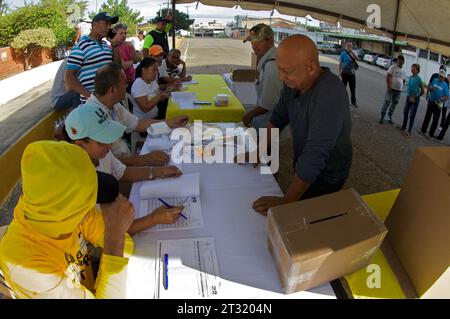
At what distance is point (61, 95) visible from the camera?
3.83 m

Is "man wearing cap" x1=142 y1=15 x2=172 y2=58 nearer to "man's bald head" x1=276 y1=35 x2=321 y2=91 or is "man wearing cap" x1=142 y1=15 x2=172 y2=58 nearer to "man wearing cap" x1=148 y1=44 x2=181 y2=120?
"man wearing cap" x1=148 y1=44 x2=181 y2=120

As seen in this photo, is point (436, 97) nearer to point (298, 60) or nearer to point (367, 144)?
point (367, 144)

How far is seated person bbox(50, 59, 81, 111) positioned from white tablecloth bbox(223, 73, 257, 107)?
7.04ft

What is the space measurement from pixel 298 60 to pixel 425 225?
0.87 meters

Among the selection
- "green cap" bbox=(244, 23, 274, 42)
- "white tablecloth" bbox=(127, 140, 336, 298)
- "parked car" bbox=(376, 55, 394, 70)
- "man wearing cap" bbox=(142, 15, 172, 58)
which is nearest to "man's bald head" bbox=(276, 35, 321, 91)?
"white tablecloth" bbox=(127, 140, 336, 298)

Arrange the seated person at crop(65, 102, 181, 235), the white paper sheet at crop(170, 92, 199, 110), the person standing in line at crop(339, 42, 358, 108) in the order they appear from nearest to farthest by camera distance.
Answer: the seated person at crop(65, 102, 181, 235) < the white paper sheet at crop(170, 92, 199, 110) < the person standing in line at crop(339, 42, 358, 108)

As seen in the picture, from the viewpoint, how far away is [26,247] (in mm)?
979

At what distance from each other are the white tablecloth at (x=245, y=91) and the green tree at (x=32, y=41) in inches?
491

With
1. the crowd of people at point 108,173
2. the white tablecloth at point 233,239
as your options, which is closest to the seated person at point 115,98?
the crowd of people at point 108,173

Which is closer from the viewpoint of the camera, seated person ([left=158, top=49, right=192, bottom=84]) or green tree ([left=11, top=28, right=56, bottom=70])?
seated person ([left=158, top=49, right=192, bottom=84])

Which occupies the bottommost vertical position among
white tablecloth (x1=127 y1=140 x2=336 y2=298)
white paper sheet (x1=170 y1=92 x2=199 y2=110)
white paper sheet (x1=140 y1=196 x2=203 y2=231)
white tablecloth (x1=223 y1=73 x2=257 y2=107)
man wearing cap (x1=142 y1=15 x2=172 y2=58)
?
white tablecloth (x1=223 y1=73 x2=257 y2=107)

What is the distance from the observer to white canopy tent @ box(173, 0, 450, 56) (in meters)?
3.14

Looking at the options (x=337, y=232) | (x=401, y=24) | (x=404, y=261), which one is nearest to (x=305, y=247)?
(x=337, y=232)

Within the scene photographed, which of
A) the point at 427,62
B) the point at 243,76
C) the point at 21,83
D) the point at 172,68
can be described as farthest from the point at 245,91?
the point at 427,62
